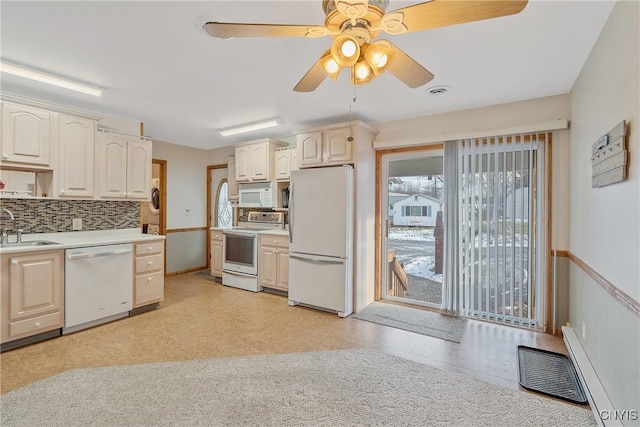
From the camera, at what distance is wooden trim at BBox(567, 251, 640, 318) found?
1471 millimetres

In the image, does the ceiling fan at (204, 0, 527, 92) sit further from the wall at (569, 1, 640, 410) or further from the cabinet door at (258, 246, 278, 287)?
the cabinet door at (258, 246, 278, 287)

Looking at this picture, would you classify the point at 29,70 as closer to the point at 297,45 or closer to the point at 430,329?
the point at 297,45

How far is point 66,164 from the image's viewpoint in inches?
127

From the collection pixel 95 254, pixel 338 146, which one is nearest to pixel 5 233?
pixel 95 254

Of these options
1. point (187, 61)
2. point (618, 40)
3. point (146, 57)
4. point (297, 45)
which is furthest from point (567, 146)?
point (146, 57)

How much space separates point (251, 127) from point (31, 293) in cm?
301

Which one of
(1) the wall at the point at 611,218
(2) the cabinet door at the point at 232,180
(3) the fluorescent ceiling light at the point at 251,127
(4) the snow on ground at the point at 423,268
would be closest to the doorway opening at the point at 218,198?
(2) the cabinet door at the point at 232,180

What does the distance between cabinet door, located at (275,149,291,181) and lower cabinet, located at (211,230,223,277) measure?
1.51 metres

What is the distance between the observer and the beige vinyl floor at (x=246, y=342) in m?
2.46

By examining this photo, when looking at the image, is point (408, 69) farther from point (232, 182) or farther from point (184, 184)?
point (184, 184)

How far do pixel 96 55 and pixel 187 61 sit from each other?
2.25 ft

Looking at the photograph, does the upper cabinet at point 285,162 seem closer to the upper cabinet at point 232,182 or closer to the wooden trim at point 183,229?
the upper cabinet at point 232,182

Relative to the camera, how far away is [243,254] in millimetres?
4672

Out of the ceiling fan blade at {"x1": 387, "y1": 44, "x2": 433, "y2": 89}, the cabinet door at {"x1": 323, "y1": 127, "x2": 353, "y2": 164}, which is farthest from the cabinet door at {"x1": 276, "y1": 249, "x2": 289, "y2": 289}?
the ceiling fan blade at {"x1": 387, "y1": 44, "x2": 433, "y2": 89}
